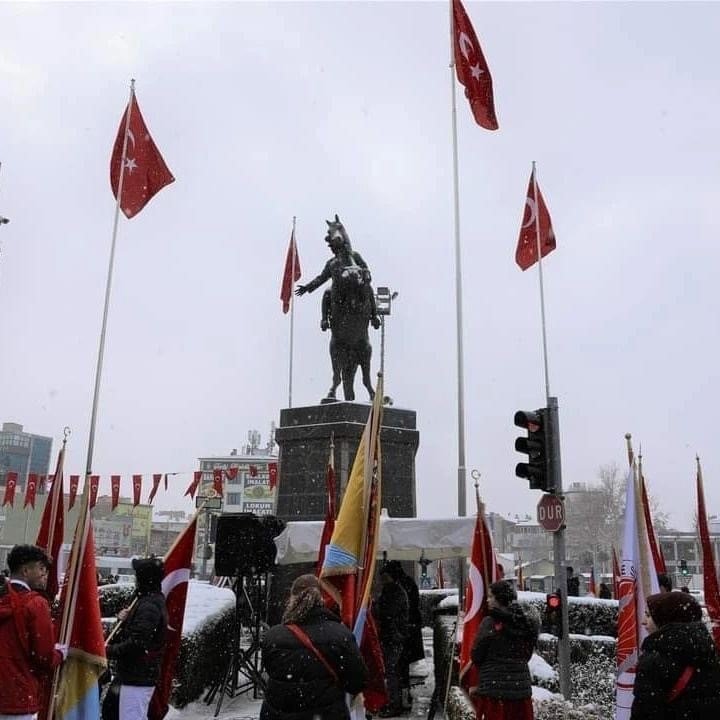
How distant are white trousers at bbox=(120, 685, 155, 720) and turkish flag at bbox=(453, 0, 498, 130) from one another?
11920 mm

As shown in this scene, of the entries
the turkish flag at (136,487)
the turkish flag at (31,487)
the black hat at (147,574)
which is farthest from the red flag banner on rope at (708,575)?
the turkish flag at (31,487)

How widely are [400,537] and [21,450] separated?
132 m

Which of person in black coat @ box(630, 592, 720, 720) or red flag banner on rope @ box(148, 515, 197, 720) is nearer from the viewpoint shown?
person in black coat @ box(630, 592, 720, 720)

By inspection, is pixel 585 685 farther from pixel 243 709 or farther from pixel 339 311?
pixel 339 311

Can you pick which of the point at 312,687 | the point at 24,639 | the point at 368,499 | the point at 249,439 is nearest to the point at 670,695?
the point at 312,687

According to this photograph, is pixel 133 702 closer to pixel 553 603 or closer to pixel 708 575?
pixel 553 603

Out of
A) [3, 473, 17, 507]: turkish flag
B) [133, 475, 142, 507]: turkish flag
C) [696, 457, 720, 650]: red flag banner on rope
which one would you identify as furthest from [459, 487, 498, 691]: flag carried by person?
[3, 473, 17, 507]: turkish flag

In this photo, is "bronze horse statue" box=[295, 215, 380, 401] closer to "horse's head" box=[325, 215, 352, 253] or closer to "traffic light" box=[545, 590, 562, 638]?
"horse's head" box=[325, 215, 352, 253]

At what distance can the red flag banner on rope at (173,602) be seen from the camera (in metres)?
6.21

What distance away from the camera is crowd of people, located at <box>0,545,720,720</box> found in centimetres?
382

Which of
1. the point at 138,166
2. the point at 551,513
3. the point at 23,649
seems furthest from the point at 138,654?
the point at 138,166

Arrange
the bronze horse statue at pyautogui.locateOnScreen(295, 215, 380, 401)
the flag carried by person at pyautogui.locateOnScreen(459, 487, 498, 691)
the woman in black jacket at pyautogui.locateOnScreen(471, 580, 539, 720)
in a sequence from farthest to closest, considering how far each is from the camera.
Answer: the bronze horse statue at pyautogui.locateOnScreen(295, 215, 380, 401), the flag carried by person at pyautogui.locateOnScreen(459, 487, 498, 691), the woman in black jacket at pyautogui.locateOnScreen(471, 580, 539, 720)

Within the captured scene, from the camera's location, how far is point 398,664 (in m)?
9.64

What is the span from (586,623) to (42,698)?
9.70 meters
